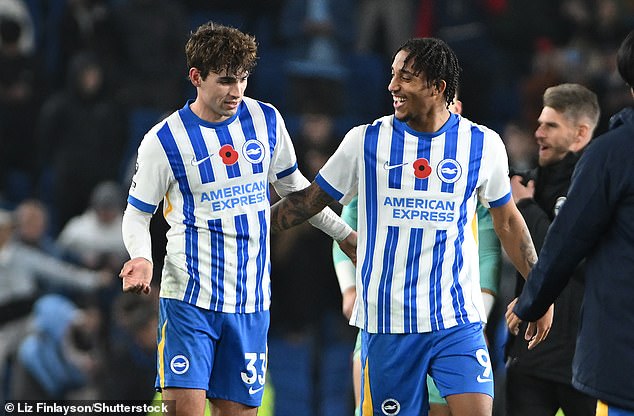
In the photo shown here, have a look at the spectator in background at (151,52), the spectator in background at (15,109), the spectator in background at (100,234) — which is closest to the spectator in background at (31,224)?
the spectator in background at (100,234)

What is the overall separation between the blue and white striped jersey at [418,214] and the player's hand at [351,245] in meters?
0.36

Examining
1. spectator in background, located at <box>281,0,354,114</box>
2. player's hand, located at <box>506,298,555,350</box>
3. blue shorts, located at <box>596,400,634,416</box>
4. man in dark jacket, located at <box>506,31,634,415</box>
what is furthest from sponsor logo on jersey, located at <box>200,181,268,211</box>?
spectator in background, located at <box>281,0,354,114</box>

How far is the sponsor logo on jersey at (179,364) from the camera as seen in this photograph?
5.01m

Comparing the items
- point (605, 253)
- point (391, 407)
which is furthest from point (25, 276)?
point (605, 253)

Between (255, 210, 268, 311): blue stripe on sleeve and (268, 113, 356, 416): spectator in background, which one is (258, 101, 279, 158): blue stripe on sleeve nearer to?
(255, 210, 268, 311): blue stripe on sleeve

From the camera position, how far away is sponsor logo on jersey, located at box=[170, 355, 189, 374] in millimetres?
5012

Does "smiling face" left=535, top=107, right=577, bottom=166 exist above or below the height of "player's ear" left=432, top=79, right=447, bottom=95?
below

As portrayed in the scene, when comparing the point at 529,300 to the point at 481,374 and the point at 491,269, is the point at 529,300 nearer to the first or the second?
the point at 481,374

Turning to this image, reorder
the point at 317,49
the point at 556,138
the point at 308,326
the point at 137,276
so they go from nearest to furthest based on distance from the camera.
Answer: the point at 137,276, the point at 556,138, the point at 308,326, the point at 317,49

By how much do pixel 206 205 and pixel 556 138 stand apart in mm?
1779

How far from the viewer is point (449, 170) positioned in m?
5.01

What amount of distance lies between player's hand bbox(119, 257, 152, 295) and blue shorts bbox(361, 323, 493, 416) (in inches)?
37.4

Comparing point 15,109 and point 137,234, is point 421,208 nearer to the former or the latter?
point 137,234

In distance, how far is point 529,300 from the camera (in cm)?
397
